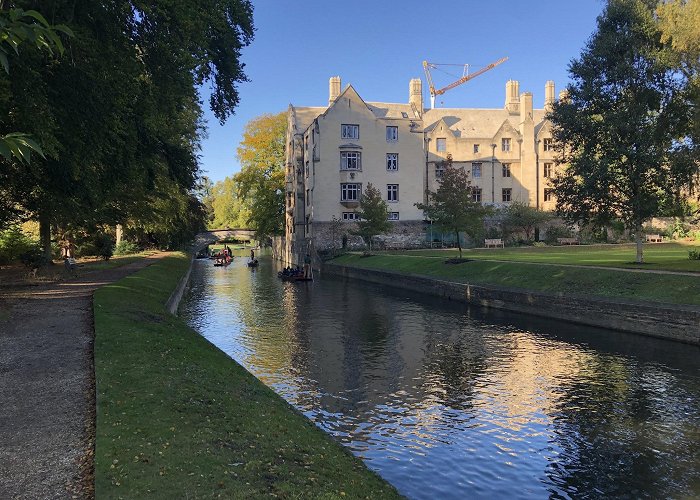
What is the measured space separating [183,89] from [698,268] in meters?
23.0

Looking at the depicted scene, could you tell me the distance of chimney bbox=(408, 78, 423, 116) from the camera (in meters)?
73.8

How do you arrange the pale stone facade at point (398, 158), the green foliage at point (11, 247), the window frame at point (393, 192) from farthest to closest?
the window frame at point (393, 192), the pale stone facade at point (398, 158), the green foliage at point (11, 247)

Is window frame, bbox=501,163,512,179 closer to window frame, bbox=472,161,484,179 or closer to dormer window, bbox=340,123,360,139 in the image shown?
window frame, bbox=472,161,484,179

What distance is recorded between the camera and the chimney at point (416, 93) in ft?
242

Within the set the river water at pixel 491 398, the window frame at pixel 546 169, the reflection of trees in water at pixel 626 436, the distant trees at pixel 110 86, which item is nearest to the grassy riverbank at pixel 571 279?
the river water at pixel 491 398

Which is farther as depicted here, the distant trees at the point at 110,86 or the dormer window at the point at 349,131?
the dormer window at the point at 349,131

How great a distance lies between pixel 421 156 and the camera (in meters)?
66.3

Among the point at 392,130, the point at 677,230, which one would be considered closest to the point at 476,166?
the point at 392,130

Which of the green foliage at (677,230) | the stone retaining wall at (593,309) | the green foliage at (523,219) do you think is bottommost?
the stone retaining wall at (593,309)

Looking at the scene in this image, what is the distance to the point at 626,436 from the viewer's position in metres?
10.4

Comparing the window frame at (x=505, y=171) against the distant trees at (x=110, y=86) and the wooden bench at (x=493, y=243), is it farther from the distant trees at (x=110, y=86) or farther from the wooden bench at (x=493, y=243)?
the distant trees at (x=110, y=86)

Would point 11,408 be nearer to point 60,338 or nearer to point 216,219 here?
point 60,338

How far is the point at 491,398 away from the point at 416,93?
6657 cm

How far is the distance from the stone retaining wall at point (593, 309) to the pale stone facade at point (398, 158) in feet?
102
